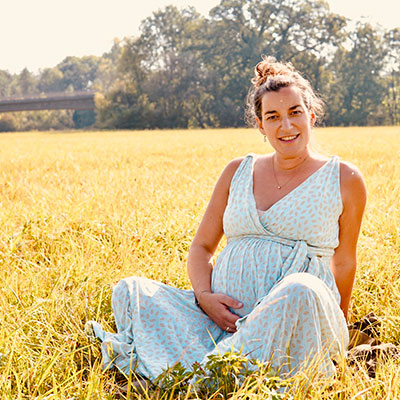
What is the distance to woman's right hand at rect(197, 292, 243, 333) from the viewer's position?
245cm

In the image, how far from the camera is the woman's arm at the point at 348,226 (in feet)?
8.39

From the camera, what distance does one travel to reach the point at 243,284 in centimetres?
247

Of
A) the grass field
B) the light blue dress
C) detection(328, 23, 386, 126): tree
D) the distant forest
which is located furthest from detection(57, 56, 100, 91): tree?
the light blue dress

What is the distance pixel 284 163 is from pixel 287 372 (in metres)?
1.05

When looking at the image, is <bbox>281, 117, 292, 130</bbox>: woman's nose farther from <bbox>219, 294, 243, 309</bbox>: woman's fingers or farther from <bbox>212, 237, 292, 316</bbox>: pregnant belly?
<bbox>219, 294, 243, 309</bbox>: woman's fingers

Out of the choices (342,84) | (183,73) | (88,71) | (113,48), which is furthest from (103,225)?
(88,71)

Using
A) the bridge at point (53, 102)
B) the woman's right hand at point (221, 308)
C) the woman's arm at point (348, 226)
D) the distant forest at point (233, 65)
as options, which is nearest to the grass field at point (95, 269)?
the woman's arm at point (348, 226)

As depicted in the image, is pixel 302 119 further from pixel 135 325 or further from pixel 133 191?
pixel 133 191

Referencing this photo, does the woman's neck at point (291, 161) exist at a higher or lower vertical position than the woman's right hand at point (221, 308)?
higher

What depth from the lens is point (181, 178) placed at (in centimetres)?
744

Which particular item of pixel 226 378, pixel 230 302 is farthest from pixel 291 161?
pixel 226 378

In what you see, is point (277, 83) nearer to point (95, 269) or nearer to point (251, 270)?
point (251, 270)

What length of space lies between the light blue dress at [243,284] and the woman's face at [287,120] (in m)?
0.17

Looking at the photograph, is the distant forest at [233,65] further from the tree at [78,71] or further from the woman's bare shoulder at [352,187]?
the tree at [78,71]
